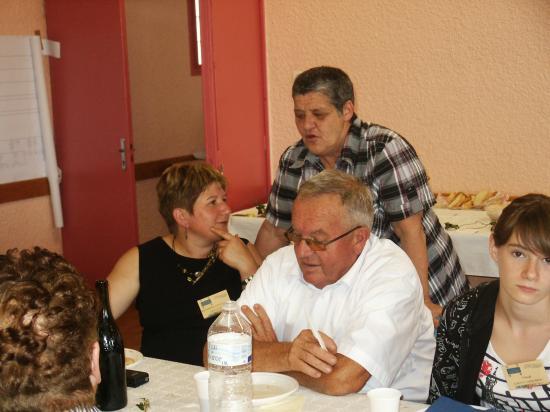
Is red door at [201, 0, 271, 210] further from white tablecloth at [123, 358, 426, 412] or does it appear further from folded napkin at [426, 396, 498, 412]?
folded napkin at [426, 396, 498, 412]

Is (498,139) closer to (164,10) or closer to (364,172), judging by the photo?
(364,172)

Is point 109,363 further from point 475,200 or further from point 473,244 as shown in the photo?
point 475,200

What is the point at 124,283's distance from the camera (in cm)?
297

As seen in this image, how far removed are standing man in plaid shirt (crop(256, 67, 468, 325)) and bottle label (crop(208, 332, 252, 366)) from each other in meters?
1.27

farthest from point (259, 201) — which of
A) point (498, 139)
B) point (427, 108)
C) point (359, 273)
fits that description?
point (359, 273)

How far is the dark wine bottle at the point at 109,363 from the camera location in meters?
2.13

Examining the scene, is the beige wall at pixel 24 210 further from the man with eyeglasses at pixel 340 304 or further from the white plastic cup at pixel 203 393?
the white plastic cup at pixel 203 393

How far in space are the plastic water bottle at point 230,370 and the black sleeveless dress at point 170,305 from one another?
804mm

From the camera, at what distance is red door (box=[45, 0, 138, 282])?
5.57 m

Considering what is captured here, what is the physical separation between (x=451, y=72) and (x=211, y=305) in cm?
253

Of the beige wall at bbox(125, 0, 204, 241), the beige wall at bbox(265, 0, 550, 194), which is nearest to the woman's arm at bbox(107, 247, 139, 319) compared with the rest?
the beige wall at bbox(265, 0, 550, 194)

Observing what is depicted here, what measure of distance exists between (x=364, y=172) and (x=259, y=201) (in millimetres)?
2364

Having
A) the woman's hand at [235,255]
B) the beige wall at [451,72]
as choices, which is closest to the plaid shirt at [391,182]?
the woman's hand at [235,255]

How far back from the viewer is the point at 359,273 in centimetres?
246
